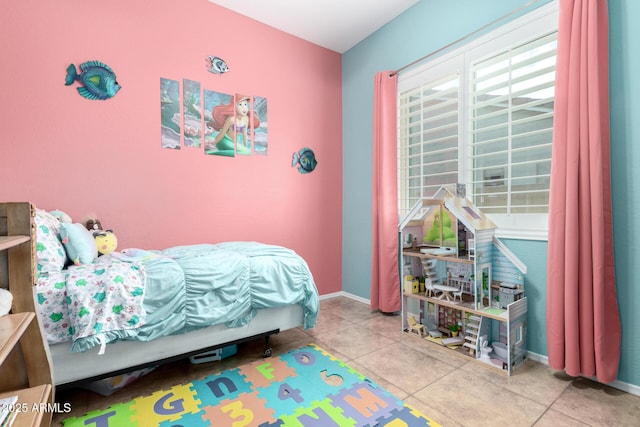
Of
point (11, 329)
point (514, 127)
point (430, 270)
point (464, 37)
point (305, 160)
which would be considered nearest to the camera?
point (11, 329)

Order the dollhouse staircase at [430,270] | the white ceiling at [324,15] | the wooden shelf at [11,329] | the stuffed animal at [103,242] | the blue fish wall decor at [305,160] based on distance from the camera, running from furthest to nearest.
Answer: the blue fish wall decor at [305,160]
the white ceiling at [324,15]
the dollhouse staircase at [430,270]
the stuffed animal at [103,242]
the wooden shelf at [11,329]

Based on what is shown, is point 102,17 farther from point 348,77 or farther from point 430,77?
point 430,77

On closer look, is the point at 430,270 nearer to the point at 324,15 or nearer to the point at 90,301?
the point at 90,301

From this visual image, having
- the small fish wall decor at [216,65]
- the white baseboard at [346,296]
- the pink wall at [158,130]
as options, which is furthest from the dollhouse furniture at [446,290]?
the small fish wall decor at [216,65]

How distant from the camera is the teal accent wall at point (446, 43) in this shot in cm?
170

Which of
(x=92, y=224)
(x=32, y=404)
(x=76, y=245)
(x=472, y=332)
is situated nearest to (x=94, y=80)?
(x=92, y=224)

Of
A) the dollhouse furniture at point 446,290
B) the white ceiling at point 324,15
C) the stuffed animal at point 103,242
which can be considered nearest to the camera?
the stuffed animal at point 103,242

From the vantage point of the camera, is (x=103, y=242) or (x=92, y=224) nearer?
(x=103, y=242)

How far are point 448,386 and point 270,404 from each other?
101 centimetres

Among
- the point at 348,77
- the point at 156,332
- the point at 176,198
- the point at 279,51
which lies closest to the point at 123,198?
the point at 176,198

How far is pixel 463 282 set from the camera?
2402mm

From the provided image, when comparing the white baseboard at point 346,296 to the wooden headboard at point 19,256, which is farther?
the white baseboard at point 346,296

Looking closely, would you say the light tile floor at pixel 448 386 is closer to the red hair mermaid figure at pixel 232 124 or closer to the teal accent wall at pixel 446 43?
the teal accent wall at pixel 446 43

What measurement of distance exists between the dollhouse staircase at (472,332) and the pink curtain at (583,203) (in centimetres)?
43
